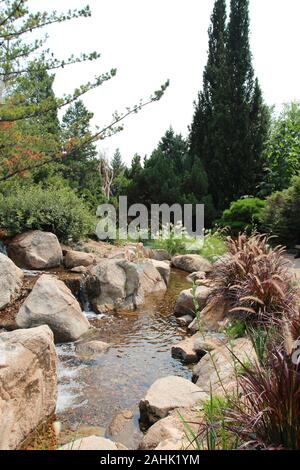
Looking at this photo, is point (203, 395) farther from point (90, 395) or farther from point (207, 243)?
point (207, 243)

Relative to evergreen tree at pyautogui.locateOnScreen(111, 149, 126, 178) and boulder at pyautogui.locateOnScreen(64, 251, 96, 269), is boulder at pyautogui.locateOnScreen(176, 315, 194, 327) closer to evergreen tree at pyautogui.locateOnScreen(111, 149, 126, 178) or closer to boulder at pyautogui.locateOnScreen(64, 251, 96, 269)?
boulder at pyautogui.locateOnScreen(64, 251, 96, 269)

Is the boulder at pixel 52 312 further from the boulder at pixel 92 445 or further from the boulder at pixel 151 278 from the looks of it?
the boulder at pixel 92 445

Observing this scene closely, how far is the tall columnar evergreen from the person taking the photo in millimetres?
17922

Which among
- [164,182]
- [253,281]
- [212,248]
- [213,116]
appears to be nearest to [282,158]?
[213,116]

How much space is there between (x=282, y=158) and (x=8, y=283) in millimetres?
13818

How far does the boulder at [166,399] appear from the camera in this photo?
3436 mm

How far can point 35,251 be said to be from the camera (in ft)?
28.0

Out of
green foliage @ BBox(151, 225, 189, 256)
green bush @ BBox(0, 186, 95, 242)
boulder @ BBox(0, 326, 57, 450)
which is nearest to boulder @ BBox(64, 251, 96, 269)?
green bush @ BBox(0, 186, 95, 242)

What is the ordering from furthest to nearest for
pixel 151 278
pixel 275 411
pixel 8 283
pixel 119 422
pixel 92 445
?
pixel 151 278, pixel 8 283, pixel 119 422, pixel 92 445, pixel 275 411

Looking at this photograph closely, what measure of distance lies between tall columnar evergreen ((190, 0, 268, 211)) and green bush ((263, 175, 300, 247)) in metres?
5.45

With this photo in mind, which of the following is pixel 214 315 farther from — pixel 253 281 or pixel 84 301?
pixel 84 301
